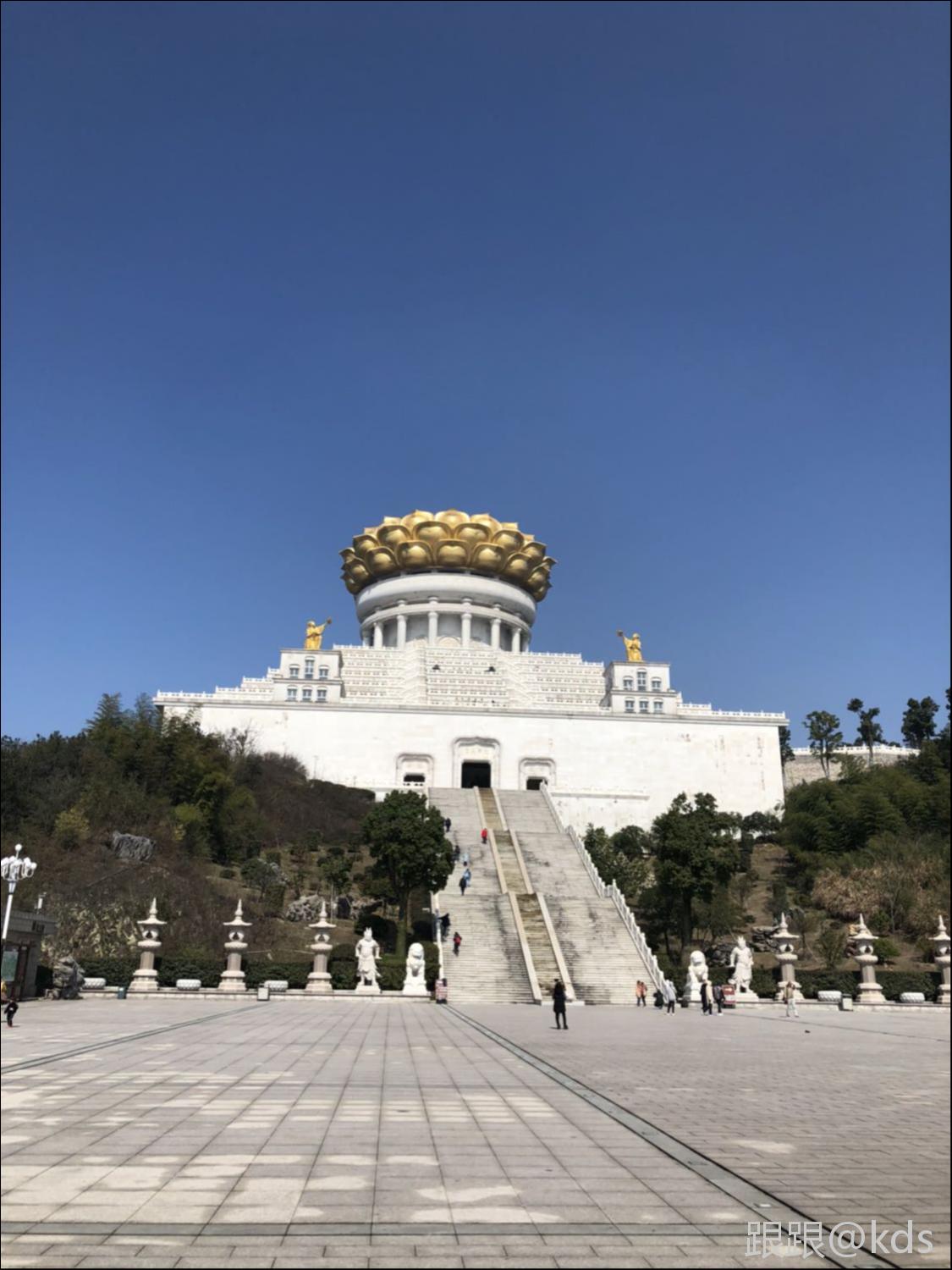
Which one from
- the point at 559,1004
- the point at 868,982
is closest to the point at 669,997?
the point at 868,982

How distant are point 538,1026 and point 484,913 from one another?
13.1m

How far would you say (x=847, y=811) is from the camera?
18.8 ft

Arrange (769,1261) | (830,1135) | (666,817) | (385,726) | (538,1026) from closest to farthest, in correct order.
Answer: (769,1261)
(830,1135)
(538,1026)
(666,817)
(385,726)

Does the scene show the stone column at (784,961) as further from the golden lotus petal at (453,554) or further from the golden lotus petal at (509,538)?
the golden lotus petal at (509,538)

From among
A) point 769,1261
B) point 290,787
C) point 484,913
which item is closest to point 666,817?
point 484,913

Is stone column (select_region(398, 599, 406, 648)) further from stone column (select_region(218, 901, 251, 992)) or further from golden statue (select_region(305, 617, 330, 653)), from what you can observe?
stone column (select_region(218, 901, 251, 992))

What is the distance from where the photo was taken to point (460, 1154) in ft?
17.6

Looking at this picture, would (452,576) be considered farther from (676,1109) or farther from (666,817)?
(676,1109)

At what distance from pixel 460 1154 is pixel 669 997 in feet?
58.6

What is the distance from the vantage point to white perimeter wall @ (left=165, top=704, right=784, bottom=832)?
46.9 meters

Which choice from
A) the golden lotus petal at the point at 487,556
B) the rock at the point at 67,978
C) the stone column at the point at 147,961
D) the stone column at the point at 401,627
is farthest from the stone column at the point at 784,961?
the golden lotus petal at the point at 487,556

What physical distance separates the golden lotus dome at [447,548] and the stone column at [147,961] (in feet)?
131

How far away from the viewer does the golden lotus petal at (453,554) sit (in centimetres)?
6100

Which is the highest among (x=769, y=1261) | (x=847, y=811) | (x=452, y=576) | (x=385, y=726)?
(x=452, y=576)
